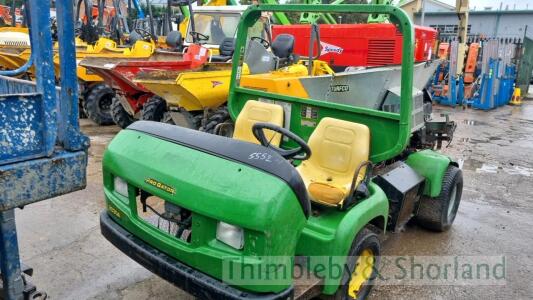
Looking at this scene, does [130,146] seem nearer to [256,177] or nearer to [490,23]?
[256,177]

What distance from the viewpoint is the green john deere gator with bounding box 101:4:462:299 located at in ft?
6.41

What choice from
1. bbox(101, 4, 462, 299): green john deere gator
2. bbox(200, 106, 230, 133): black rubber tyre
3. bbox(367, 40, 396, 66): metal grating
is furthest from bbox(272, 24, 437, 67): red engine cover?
bbox(101, 4, 462, 299): green john deere gator

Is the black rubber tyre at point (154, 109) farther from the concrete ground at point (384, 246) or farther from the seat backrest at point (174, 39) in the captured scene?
the seat backrest at point (174, 39)

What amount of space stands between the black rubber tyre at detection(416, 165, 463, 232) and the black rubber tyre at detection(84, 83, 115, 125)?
612 cm

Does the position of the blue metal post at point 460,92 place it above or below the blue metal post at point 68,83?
below

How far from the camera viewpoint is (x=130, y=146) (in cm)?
241

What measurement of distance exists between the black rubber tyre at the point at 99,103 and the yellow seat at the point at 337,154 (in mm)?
5939

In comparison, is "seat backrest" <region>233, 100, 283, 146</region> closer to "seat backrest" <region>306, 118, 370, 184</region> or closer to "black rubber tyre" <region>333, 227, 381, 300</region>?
"seat backrest" <region>306, 118, 370, 184</region>

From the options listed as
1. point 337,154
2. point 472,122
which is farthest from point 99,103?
point 472,122

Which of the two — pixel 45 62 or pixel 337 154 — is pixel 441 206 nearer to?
pixel 337 154

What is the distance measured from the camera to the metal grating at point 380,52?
5309mm

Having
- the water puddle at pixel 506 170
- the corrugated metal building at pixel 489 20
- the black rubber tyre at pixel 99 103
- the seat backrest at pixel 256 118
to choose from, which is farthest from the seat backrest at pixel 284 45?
the corrugated metal building at pixel 489 20

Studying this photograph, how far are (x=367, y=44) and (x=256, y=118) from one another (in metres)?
2.66

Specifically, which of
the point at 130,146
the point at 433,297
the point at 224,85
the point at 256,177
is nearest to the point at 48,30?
the point at 130,146
